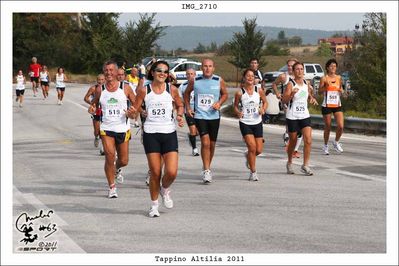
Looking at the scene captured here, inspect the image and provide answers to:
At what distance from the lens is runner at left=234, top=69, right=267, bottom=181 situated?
12133mm

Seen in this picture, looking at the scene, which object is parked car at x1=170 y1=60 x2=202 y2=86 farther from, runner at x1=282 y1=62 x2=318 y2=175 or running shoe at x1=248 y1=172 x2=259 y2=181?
running shoe at x1=248 y1=172 x2=259 y2=181

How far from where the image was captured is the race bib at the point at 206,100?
1188 cm

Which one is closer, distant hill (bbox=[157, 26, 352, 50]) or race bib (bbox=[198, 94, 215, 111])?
race bib (bbox=[198, 94, 215, 111])

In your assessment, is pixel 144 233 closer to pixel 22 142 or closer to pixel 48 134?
pixel 22 142

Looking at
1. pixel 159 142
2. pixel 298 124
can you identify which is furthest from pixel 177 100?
pixel 298 124

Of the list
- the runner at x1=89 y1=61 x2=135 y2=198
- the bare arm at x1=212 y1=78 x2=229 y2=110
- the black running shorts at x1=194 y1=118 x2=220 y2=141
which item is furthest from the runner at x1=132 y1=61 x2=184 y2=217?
the black running shorts at x1=194 y1=118 x2=220 y2=141

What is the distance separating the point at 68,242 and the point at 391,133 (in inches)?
193

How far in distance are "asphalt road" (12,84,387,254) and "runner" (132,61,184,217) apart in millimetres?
497

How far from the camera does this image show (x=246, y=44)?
1390 inches

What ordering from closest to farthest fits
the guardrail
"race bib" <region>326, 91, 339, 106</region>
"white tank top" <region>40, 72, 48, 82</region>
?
"race bib" <region>326, 91, 339, 106</region>
the guardrail
"white tank top" <region>40, 72, 48, 82</region>

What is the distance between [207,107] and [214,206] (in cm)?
241

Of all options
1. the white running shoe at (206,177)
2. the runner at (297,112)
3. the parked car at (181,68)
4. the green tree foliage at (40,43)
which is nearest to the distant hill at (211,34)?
the parked car at (181,68)

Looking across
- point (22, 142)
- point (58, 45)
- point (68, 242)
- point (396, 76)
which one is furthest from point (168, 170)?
point (58, 45)

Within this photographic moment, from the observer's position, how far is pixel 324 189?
1123 centimetres
